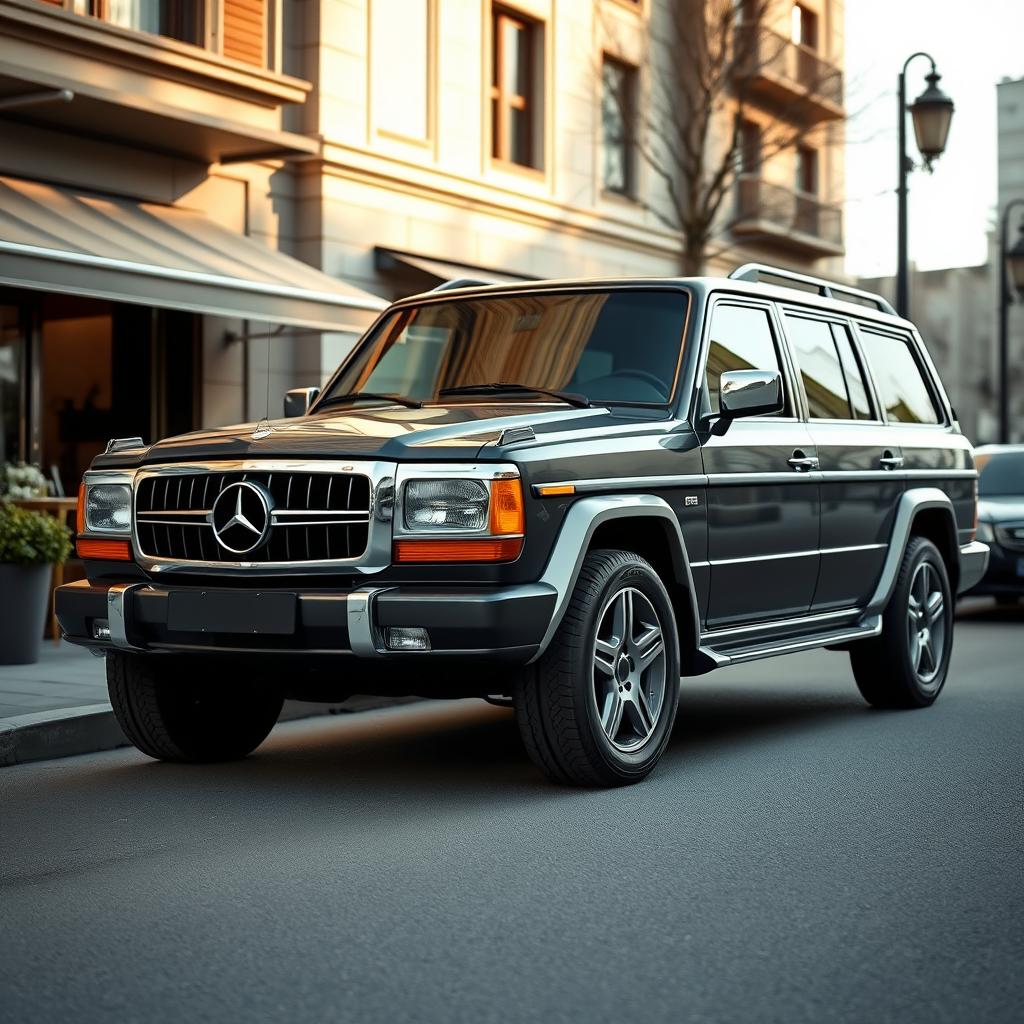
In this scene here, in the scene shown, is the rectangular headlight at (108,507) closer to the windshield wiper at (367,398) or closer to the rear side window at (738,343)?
the windshield wiper at (367,398)

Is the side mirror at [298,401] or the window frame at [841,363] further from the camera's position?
the window frame at [841,363]

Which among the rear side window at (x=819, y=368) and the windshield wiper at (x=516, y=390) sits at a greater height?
the rear side window at (x=819, y=368)

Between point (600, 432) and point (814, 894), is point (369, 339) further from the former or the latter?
point (814, 894)

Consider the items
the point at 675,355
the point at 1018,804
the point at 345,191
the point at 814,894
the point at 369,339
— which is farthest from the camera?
the point at 345,191

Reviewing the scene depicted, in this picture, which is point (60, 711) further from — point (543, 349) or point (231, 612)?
point (543, 349)

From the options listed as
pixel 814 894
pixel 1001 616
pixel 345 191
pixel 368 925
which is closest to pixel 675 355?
pixel 814 894

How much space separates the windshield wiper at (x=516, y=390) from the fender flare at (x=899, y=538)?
89.7 inches

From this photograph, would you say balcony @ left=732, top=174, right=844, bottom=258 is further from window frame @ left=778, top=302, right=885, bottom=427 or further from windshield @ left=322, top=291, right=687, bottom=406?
windshield @ left=322, top=291, right=687, bottom=406

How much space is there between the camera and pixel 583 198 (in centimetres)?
2317

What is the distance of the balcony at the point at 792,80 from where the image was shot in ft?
85.5

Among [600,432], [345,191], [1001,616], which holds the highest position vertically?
[345,191]

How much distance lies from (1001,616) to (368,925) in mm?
12907

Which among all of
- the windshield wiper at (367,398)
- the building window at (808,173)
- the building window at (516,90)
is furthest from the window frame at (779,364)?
the building window at (808,173)

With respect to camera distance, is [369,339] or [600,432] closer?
[600,432]
